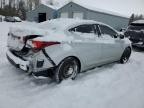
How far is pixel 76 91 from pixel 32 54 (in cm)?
132

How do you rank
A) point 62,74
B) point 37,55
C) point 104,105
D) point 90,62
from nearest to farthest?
1. point 104,105
2. point 37,55
3. point 62,74
4. point 90,62

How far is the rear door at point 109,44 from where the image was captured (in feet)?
18.2

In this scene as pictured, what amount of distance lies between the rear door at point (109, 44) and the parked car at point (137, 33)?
3375mm

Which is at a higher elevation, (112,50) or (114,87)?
(112,50)

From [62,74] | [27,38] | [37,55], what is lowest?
[62,74]

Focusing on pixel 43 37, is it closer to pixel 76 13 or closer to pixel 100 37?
pixel 100 37

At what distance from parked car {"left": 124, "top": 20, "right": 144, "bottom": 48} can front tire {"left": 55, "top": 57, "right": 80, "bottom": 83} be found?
5.62 m

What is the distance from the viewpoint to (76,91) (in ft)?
13.9

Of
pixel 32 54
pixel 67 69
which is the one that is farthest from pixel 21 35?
pixel 67 69

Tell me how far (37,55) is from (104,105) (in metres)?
1.77

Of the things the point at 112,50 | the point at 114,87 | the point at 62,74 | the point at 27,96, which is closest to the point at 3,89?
the point at 27,96

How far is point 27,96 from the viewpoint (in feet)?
12.8

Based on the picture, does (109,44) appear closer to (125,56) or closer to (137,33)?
(125,56)

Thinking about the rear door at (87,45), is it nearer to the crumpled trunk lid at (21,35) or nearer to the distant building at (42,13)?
the crumpled trunk lid at (21,35)
